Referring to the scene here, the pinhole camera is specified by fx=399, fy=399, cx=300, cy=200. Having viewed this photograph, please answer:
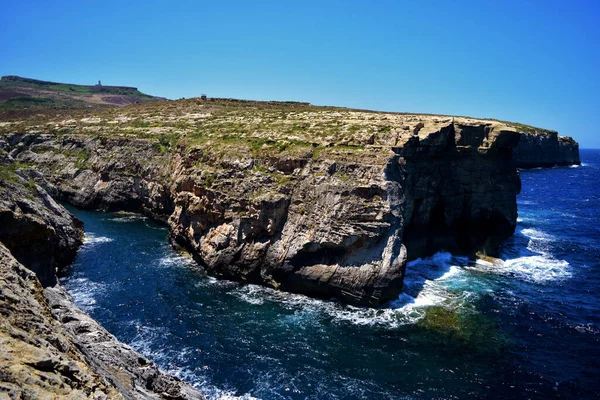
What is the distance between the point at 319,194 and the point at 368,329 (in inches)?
571

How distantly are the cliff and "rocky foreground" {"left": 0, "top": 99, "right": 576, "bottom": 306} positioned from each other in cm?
1784

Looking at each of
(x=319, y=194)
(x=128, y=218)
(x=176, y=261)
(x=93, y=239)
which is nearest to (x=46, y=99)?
(x=128, y=218)

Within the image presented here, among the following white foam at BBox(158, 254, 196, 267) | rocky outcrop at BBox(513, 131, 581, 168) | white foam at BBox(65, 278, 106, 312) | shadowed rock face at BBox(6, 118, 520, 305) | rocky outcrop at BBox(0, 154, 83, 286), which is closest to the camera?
rocky outcrop at BBox(0, 154, 83, 286)

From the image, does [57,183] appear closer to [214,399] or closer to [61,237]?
[61,237]

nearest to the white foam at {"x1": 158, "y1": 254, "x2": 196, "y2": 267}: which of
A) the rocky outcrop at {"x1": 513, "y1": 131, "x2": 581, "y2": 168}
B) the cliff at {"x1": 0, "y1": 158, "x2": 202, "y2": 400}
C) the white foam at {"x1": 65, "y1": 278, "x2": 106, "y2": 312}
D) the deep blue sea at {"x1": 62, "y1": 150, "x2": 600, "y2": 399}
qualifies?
the deep blue sea at {"x1": 62, "y1": 150, "x2": 600, "y2": 399}

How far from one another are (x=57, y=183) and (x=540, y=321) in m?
76.8

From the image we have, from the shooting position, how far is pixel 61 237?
4147 centimetres

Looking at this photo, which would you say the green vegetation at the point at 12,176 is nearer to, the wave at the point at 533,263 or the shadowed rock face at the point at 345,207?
the shadowed rock face at the point at 345,207

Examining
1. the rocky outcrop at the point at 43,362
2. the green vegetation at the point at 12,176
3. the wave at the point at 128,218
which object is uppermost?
the green vegetation at the point at 12,176

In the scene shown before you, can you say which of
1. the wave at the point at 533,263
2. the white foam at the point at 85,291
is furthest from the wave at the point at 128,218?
the wave at the point at 533,263

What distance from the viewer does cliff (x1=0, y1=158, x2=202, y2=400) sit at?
1011 centimetres

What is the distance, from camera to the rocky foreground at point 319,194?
38.1 meters

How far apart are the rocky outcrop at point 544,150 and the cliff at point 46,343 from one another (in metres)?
166

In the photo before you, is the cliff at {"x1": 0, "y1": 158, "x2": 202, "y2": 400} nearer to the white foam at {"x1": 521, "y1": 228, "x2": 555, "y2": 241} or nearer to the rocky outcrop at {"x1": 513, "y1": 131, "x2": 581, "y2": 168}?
the white foam at {"x1": 521, "y1": 228, "x2": 555, "y2": 241}
